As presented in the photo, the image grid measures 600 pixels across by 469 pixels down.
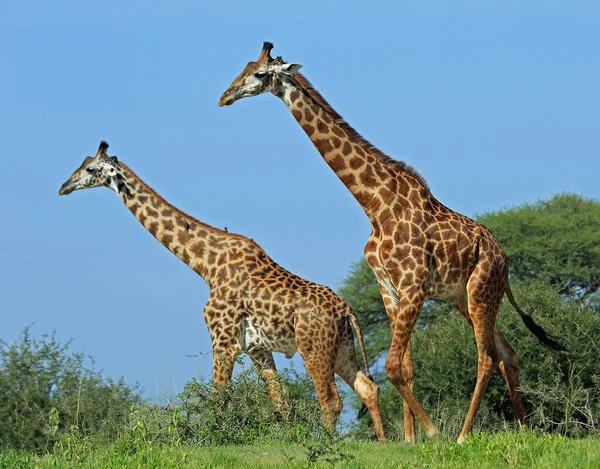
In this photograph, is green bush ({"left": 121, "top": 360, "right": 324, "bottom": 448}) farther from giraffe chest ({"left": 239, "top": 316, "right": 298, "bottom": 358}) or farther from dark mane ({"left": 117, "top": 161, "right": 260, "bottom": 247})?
dark mane ({"left": 117, "top": 161, "right": 260, "bottom": 247})

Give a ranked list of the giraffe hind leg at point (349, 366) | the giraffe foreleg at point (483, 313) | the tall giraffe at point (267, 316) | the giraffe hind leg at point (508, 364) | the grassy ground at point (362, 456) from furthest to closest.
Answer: the giraffe hind leg at point (349, 366) < the tall giraffe at point (267, 316) < the giraffe hind leg at point (508, 364) < the giraffe foreleg at point (483, 313) < the grassy ground at point (362, 456)

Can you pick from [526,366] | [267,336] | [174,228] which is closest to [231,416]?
[267,336]

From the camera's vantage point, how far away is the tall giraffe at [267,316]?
12062mm

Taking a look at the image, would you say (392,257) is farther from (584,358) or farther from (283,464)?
(584,358)

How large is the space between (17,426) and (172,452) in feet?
24.8

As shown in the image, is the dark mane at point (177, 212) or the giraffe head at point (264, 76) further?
the dark mane at point (177, 212)

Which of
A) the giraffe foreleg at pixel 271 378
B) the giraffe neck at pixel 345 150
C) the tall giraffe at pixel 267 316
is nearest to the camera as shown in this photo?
the giraffe foreleg at pixel 271 378

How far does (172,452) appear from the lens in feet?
29.9

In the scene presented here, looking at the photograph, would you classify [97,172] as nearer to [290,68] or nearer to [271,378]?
[290,68]

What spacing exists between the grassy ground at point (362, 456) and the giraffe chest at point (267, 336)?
99.4 inches

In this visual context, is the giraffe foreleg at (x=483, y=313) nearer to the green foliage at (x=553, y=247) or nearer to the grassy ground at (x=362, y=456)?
the grassy ground at (x=362, y=456)

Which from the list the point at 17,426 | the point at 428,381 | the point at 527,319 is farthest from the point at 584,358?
the point at 17,426

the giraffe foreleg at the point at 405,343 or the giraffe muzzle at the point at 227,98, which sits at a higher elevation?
the giraffe muzzle at the point at 227,98

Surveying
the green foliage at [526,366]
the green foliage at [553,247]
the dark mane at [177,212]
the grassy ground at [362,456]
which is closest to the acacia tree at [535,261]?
the green foliage at [553,247]
